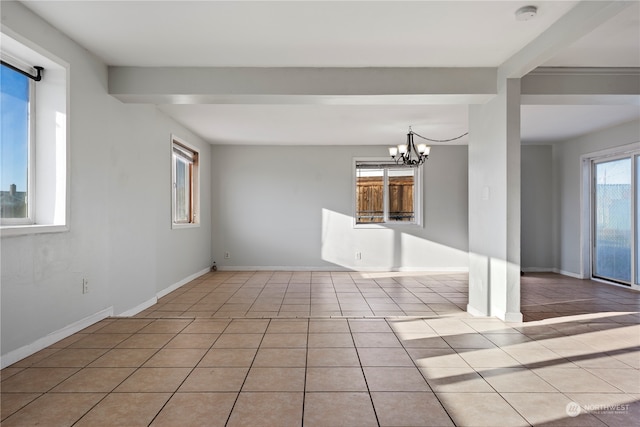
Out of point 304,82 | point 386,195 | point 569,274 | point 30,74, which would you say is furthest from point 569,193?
point 30,74

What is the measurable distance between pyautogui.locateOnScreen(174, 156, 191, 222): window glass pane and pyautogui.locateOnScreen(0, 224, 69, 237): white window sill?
9.72ft

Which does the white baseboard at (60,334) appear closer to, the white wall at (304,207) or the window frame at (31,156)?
the window frame at (31,156)

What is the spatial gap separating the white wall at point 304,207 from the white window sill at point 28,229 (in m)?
4.49

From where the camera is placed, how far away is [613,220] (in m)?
6.20

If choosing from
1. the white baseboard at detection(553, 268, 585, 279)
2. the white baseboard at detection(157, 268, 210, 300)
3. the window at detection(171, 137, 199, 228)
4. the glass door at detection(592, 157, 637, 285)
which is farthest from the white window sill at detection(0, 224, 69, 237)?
the white baseboard at detection(553, 268, 585, 279)

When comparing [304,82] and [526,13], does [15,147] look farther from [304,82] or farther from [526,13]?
[526,13]

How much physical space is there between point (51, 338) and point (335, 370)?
6.79 feet

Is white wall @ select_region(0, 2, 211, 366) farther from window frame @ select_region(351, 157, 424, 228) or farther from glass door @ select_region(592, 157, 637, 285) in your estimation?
glass door @ select_region(592, 157, 637, 285)

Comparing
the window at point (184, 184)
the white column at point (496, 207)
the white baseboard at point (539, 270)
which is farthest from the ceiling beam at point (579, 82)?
the window at point (184, 184)

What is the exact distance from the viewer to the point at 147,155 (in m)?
4.51

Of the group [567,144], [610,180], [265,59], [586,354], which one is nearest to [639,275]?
[610,180]

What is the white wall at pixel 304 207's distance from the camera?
748 centimetres

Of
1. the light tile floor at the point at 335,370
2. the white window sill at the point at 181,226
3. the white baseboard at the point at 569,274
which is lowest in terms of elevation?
the white baseboard at the point at 569,274

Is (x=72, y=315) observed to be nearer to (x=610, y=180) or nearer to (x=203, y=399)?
(x=203, y=399)
